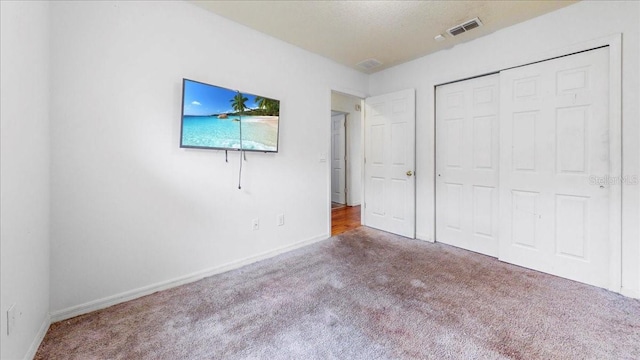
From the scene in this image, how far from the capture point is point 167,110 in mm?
2127

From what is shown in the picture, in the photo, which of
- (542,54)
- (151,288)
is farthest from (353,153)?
(151,288)

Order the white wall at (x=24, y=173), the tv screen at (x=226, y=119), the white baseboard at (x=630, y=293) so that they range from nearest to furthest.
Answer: the white wall at (x=24, y=173)
the white baseboard at (x=630, y=293)
the tv screen at (x=226, y=119)

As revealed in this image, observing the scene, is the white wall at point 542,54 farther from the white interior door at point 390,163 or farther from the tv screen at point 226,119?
the tv screen at point 226,119

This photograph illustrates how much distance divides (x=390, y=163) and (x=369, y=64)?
143 cm

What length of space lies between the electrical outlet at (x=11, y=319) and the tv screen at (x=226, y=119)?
1339 millimetres

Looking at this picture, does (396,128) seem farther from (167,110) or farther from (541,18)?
(167,110)

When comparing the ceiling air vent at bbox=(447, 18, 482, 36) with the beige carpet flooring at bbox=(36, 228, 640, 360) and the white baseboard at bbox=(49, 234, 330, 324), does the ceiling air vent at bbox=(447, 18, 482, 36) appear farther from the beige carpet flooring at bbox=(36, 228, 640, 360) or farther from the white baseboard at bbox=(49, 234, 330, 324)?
the white baseboard at bbox=(49, 234, 330, 324)

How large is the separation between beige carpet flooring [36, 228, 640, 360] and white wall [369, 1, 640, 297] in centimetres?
73

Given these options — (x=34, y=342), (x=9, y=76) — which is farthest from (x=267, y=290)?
(x=9, y=76)

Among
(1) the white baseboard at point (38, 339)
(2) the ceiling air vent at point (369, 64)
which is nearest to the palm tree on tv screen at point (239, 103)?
(2) the ceiling air vent at point (369, 64)

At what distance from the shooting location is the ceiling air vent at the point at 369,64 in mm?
3480

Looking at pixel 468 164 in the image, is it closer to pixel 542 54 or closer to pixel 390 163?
pixel 390 163

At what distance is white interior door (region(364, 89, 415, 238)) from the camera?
11.5 ft

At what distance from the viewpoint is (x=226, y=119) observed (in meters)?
2.36
